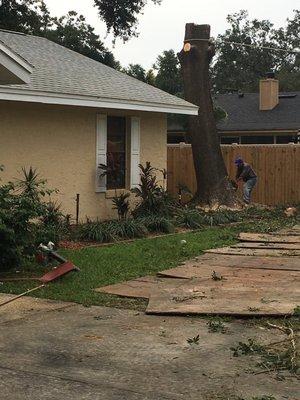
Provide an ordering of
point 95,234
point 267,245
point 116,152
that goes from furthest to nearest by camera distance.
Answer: point 116,152, point 95,234, point 267,245

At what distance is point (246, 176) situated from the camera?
19656 mm

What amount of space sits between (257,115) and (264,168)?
657 inches

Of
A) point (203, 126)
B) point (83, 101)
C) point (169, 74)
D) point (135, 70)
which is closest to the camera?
point (83, 101)

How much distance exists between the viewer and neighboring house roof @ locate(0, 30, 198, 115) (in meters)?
13.2

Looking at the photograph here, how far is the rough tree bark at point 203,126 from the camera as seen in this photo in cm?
1909

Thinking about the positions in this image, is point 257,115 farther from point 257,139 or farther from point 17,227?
point 17,227

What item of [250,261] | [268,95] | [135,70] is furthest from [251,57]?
[250,261]

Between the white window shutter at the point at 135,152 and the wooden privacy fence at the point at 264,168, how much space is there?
13.5ft

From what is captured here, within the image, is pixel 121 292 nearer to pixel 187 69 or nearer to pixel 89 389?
pixel 89 389

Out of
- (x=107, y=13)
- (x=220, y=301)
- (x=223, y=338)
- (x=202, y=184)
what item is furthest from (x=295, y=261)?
(x=107, y=13)

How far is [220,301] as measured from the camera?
24.9ft

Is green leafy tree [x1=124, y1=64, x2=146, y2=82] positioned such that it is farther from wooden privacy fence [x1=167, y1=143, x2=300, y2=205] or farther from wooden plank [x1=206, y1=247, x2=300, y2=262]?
wooden plank [x1=206, y1=247, x2=300, y2=262]

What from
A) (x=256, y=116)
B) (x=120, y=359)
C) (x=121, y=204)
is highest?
(x=256, y=116)

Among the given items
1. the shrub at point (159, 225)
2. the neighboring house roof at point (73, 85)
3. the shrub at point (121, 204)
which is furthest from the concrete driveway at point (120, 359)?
the shrub at point (121, 204)
